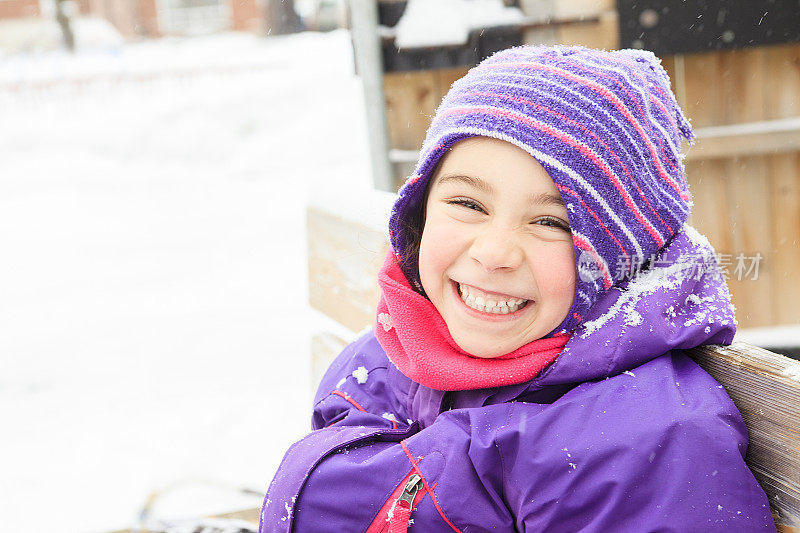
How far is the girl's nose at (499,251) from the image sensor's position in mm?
1258

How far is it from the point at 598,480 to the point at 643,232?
45cm

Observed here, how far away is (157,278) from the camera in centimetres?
748

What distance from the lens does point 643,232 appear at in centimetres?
133

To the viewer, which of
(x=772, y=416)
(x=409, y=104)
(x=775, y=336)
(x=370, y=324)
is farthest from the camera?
(x=409, y=104)

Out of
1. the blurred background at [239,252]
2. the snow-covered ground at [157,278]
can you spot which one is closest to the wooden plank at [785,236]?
the blurred background at [239,252]

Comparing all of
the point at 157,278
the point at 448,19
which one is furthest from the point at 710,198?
the point at 157,278

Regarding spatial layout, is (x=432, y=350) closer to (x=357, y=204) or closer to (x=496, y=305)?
(x=496, y=305)

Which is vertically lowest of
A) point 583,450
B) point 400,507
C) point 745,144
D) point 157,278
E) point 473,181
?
point 157,278

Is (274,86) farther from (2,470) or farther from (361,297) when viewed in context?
(361,297)

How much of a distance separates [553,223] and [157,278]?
669 cm

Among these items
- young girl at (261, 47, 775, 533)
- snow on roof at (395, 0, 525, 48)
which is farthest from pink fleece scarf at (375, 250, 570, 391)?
snow on roof at (395, 0, 525, 48)

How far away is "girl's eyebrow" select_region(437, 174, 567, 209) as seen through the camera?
49.8 inches

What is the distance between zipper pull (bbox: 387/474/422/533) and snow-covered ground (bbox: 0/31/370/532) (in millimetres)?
1029

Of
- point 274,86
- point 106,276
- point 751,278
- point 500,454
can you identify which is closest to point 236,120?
point 274,86
